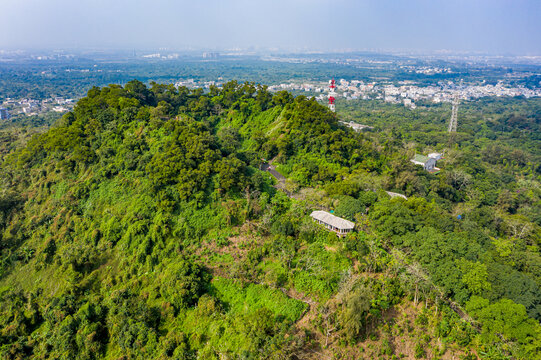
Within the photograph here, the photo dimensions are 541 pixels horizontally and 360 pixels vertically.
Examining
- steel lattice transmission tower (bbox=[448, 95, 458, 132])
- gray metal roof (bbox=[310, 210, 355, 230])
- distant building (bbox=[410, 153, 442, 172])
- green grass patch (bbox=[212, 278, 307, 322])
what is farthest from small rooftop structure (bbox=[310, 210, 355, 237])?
steel lattice transmission tower (bbox=[448, 95, 458, 132])

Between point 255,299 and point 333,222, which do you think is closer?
Result: point 255,299

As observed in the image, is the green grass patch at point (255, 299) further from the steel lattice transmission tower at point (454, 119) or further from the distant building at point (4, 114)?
the distant building at point (4, 114)

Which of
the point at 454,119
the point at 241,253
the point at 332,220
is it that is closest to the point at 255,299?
the point at 241,253

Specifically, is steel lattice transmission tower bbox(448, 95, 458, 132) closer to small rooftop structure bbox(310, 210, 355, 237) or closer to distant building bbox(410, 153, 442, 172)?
distant building bbox(410, 153, 442, 172)

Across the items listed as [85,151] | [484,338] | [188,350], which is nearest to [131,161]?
[85,151]

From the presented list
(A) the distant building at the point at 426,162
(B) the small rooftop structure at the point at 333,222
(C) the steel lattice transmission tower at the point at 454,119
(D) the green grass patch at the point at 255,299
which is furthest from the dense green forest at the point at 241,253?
(C) the steel lattice transmission tower at the point at 454,119

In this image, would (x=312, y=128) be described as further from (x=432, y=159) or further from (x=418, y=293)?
(x=418, y=293)

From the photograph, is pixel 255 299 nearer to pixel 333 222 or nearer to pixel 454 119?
pixel 333 222
